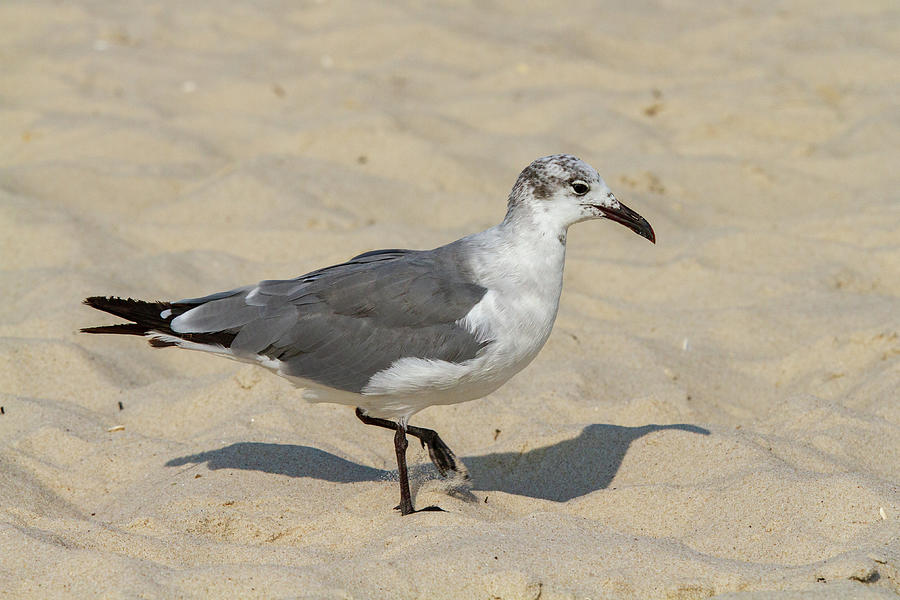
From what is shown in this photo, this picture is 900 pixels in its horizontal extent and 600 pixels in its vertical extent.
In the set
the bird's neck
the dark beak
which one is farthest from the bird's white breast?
the dark beak

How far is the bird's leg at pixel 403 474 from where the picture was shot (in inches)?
156

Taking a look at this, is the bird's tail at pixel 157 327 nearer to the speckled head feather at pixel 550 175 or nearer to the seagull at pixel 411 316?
the seagull at pixel 411 316

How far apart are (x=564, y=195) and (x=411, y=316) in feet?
2.62

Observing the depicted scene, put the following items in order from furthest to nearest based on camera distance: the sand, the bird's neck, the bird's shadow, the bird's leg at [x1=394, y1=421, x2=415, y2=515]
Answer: the bird's shadow
the bird's neck
the bird's leg at [x1=394, y1=421, x2=415, y2=515]
the sand

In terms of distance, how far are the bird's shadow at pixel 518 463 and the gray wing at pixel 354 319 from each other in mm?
540

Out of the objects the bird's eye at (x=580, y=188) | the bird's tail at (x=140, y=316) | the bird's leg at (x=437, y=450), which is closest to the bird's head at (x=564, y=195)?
the bird's eye at (x=580, y=188)

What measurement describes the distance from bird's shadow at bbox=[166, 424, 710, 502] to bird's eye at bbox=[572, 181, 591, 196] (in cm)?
112

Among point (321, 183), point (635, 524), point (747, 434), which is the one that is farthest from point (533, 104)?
point (635, 524)

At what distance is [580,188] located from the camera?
171 inches

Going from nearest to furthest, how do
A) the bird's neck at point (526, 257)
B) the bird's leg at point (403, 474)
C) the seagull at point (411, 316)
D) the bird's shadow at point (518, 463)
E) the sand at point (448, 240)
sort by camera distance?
the sand at point (448, 240) < the bird's leg at point (403, 474) < the seagull at point (411, 316) < the bird's neck at point (526, 257) < the bird's shadow at point (518, 463)

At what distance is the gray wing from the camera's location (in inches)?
163

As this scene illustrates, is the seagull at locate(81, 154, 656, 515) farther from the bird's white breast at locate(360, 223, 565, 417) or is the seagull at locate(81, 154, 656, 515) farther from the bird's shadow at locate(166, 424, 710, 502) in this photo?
the bird's shadow at locate(166, 424, 710, 502)

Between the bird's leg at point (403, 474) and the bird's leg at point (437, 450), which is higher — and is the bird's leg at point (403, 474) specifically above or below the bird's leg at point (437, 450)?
above

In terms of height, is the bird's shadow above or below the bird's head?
below
